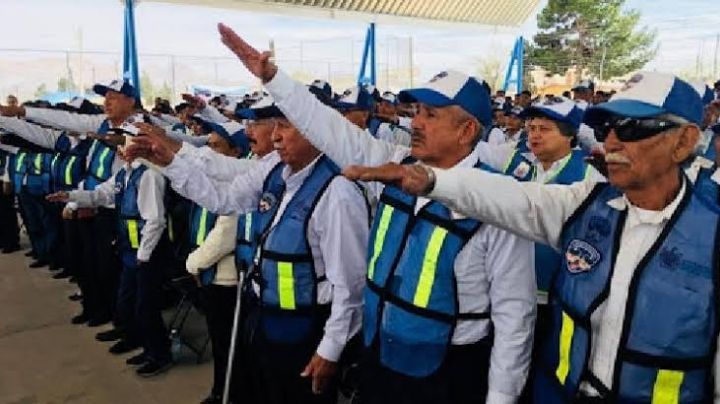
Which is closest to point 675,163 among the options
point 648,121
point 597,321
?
point 648,121

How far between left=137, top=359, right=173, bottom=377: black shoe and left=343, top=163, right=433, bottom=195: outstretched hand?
3523mm

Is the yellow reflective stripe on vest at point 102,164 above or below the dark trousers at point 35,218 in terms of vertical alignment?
above

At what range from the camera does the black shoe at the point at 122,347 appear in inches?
196

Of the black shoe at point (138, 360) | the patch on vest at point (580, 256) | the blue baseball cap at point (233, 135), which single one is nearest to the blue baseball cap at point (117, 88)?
the blue baseball cap at point (233, 135)

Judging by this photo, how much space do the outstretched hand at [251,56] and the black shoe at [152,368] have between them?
2918mm

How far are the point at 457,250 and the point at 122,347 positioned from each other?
12.3 feet

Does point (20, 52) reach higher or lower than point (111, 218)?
higher

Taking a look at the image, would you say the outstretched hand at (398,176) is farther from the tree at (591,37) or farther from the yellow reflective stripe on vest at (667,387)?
the tree at (591,37)

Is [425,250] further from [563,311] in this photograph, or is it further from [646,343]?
[646,343]

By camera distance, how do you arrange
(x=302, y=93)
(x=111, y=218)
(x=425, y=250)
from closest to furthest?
(x=425, y=250) → (x=302, y=93) → (x=111, y=218)

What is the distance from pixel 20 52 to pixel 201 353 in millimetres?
12614

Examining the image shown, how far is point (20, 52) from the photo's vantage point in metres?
14.6

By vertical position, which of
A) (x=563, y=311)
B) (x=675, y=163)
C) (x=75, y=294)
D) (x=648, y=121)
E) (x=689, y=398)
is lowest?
(x=75, y=294)

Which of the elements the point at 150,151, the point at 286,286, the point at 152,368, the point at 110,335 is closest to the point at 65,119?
the point at 110,335
